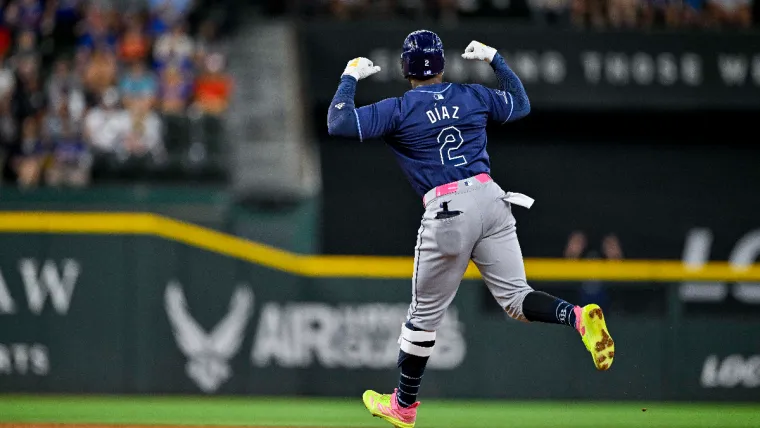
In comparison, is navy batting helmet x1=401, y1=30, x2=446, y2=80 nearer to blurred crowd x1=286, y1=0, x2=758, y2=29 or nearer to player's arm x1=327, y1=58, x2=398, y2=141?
player's arm x1=327, y1=58, x2=398, y2=141

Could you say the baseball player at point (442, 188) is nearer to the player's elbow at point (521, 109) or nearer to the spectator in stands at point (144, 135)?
the player's elbow at point (521, 109)

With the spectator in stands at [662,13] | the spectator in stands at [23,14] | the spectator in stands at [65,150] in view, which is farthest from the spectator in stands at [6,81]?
the spectator in stands at [662,13]

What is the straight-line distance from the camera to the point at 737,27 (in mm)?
16266

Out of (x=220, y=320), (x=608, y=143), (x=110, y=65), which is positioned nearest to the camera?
(x=220, y=320)

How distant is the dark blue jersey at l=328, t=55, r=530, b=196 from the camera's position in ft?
23.7

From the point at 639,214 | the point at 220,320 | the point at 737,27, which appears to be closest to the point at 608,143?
the point at 639,214

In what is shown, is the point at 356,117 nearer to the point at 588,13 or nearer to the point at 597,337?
the point at 597,337

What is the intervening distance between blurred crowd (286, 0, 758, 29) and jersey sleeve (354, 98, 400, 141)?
8983mm

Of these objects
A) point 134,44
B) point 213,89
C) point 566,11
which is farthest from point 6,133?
point 566,11

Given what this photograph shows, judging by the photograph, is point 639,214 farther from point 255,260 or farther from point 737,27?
point 255,260

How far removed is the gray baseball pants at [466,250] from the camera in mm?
7246

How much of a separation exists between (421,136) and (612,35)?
9.30 meters

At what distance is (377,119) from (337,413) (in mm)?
4202

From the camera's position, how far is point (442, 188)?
24.0ft
